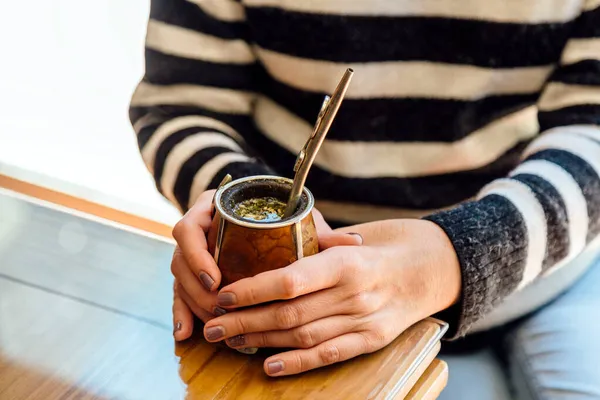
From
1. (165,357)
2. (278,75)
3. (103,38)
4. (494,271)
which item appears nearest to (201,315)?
(165,357)

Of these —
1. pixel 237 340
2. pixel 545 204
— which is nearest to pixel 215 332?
pixel 237 340

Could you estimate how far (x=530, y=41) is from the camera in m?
0.99

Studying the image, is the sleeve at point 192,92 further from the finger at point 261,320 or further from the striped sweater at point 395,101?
the finger at point 261,320

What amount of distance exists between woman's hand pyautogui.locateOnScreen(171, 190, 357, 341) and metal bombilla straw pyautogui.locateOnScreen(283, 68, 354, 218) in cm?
10

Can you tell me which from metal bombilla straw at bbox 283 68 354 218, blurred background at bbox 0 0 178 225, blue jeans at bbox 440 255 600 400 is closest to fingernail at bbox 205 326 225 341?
metal bombilla straw at bbox 283 68 354 218

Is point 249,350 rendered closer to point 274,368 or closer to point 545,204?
point 274,368

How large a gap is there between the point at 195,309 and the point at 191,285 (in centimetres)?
3

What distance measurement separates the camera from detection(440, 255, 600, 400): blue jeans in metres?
0.90

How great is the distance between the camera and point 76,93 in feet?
6.31

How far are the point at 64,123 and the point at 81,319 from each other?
1.34 m

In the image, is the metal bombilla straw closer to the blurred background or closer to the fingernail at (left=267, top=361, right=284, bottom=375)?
the fingernail at (left=267, top=361, right=284, bottom=375)

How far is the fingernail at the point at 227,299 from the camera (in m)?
0.64

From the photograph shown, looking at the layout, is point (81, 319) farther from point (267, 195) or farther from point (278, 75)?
point (278, 75)

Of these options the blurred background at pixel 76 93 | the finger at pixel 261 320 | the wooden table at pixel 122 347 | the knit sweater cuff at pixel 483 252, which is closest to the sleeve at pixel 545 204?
the knit sweater cuff at pixel 483 252
